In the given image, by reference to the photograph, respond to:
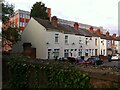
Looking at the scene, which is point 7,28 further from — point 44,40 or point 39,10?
point 39,10

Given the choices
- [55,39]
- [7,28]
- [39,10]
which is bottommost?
[55,39]

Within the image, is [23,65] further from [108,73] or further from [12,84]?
[108,73]

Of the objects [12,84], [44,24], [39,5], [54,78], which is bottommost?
[12,84]

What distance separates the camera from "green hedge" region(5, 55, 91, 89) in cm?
703

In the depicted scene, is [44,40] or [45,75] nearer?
[45,75]

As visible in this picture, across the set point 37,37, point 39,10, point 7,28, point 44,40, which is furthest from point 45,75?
point 39,10

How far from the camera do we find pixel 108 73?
621 cm

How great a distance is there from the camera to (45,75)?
842 centimetres

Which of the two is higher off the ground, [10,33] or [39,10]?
[39,10]

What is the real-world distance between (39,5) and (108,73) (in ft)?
133

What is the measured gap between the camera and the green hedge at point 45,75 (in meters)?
7.03

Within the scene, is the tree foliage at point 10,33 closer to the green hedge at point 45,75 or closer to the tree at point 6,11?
the tree at point 6,11

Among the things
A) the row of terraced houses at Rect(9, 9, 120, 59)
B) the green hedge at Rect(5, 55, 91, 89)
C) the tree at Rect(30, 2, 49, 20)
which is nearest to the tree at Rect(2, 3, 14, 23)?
the row of terraced houses at Rect(9, 9, 120, 59)

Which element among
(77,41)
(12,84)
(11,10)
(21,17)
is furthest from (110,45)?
(12,84)
